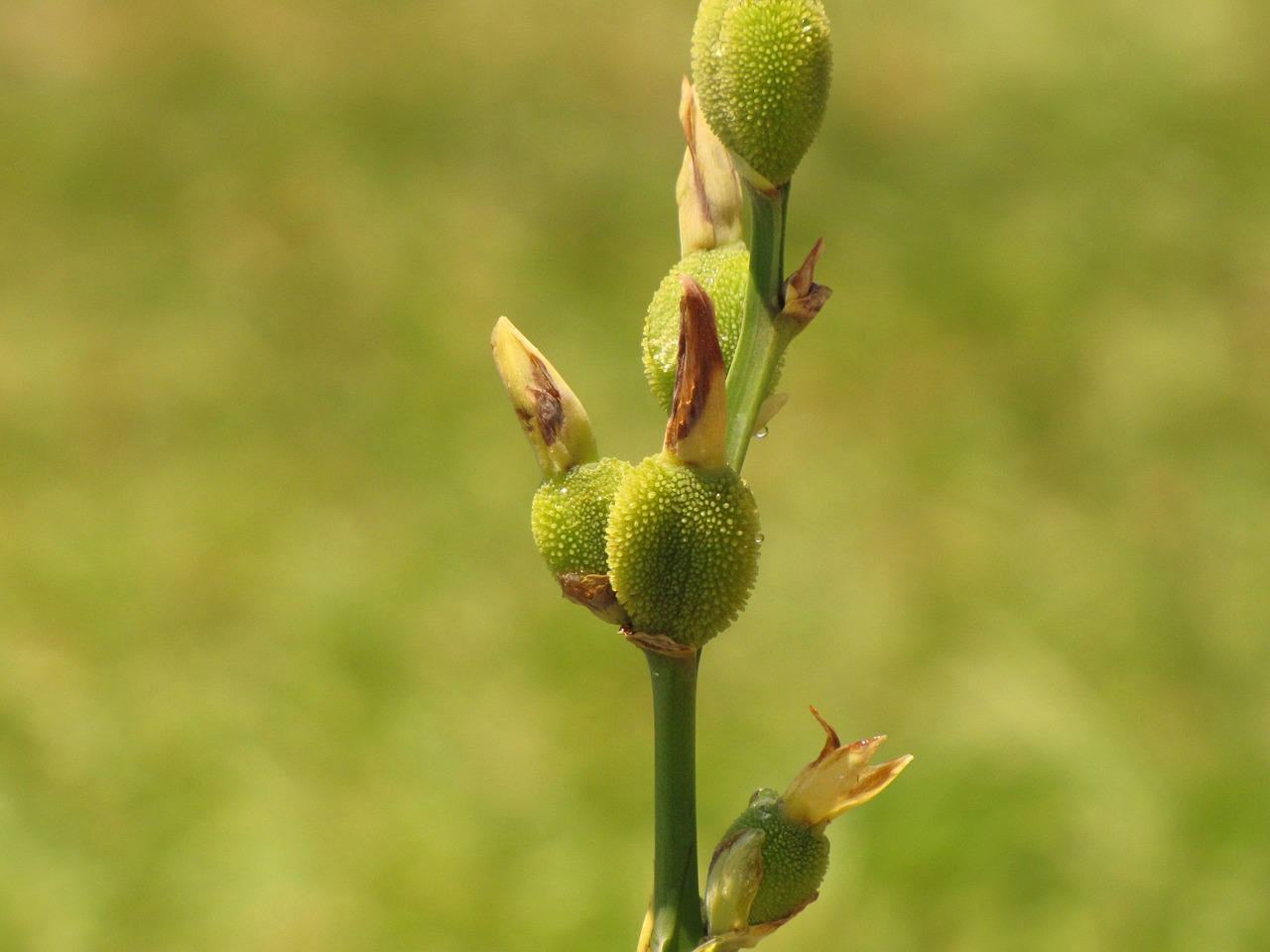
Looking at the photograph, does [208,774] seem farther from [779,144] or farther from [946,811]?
[779,144]

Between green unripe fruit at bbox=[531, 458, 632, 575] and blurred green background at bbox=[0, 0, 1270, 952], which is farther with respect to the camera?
blurred green background at bbox=[0, 0, 1270, 952]

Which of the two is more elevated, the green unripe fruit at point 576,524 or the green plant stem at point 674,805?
the green unripe fruit at point 576,524

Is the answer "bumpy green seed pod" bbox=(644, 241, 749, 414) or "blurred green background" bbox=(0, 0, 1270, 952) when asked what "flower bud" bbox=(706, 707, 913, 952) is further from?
"blurred green background" bbox=(0, 0, 1270, 952)

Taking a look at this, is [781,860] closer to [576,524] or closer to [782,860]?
[782,860]

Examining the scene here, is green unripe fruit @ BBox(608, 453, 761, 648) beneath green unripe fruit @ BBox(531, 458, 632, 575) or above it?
beneath

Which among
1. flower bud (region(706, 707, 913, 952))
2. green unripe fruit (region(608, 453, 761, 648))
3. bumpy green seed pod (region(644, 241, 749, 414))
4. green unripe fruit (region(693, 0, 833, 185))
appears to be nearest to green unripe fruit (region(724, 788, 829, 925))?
flower bud (region(706, 707, 913, 952))

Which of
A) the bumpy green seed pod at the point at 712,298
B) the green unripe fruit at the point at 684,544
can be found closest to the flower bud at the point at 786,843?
the green unripe fruit at the point at 684,544

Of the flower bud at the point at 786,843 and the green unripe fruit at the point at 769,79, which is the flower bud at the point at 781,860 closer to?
the flower bud at the point at 786,843
